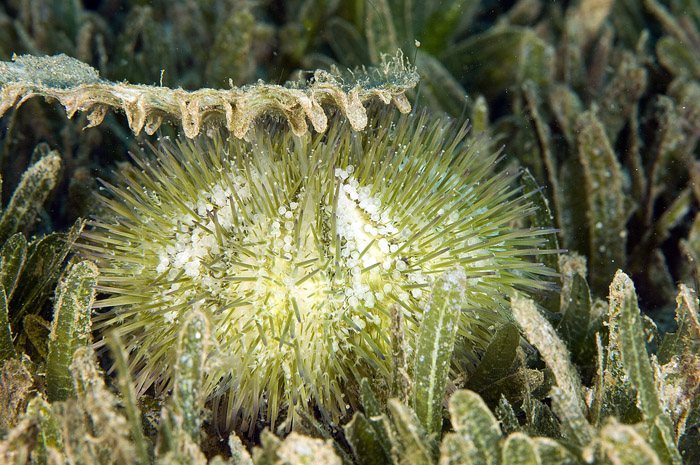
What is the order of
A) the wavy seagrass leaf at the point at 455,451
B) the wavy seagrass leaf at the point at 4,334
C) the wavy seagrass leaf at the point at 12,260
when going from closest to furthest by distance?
the wavy seagrass leaf at the point at 455,451 < the wavy seagrass leaf at the point at 4,334 < the wavy seagrass leaf at the point at 12,260

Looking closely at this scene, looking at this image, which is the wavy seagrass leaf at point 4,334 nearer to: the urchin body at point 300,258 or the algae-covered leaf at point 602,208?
the urchin body at point 300,258

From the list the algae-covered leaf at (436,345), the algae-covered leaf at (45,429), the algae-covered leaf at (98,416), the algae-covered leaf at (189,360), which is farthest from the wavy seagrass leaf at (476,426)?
the algae-covered leaf at (45,429)

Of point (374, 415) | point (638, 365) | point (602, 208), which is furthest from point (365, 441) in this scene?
point (602, 208)

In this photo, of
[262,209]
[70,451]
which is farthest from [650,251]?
[70,451]

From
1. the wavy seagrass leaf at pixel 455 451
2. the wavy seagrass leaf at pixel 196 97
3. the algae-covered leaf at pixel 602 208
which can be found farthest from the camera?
the algae-covered leaf at pixel 602 208

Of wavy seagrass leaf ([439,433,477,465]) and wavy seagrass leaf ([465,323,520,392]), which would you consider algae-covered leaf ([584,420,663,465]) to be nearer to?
wavy seagrass leaf ([439,433,477,465])

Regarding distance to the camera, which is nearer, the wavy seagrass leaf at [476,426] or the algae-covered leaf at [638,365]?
the wavy seagrass leaf at [476,426]

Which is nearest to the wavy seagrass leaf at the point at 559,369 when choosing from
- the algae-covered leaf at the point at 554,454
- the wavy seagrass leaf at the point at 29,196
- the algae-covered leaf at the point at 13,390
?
the algae-covered leaf at the point at 554,454

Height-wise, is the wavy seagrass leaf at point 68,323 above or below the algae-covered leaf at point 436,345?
above

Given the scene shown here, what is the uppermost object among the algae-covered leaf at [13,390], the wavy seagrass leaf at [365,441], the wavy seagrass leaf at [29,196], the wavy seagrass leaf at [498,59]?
the wavy seagrass leaf at [498,59]
